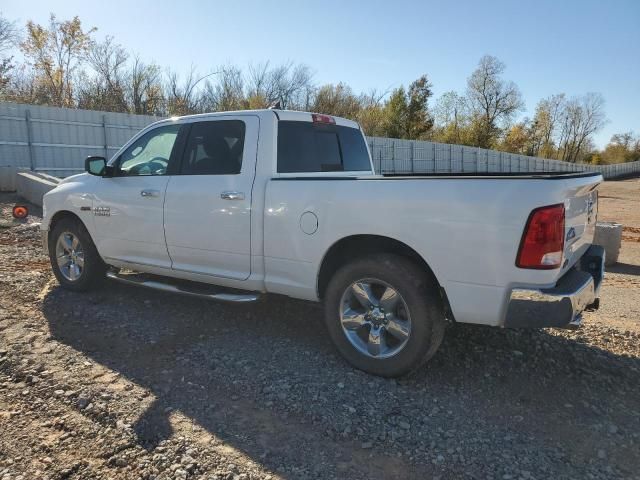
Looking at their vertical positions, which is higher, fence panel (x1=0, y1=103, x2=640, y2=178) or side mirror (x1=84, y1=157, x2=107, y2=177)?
fence panel (x1=0, y1=103, x2=640, y2=178)

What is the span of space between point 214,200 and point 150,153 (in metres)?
1.23

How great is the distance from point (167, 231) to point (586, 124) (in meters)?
113

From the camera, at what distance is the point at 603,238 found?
26.2ft

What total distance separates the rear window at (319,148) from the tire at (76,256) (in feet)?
8.50

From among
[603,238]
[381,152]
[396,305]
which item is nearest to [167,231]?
[396,305]

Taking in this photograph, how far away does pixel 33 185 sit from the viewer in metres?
13.5

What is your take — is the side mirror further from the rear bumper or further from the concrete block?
the concrete block

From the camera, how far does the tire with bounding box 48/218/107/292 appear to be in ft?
18.0

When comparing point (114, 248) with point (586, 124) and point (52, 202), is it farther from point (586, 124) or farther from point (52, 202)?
point (586, 124)

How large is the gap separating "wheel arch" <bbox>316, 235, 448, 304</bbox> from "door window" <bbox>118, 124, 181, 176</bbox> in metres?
1.99

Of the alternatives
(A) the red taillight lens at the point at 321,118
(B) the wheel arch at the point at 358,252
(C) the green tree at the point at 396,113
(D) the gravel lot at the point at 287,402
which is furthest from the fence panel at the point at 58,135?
(C) the green tree at the point at 396,113

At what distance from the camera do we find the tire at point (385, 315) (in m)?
3.40

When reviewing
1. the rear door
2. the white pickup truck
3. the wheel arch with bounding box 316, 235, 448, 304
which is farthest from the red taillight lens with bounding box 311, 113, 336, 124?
the wheel arch with bounding box 316, 235, 448, 304

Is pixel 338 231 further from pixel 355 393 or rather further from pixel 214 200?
pixel 214 200
